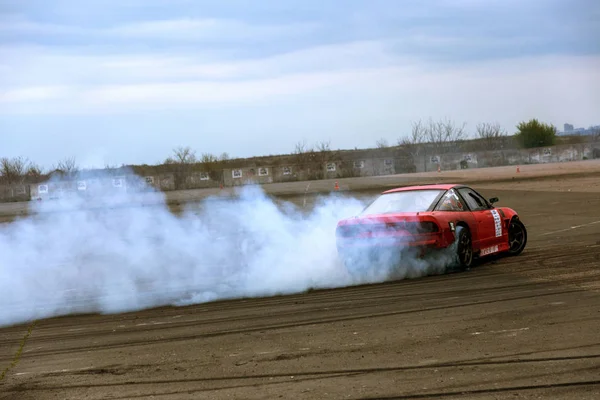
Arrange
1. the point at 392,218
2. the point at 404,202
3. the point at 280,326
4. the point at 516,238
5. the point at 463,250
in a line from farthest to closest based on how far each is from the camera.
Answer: the point at 516,238 < the point at 404,202 < the point at 463,250 < the point at 392,218 < the point at 280,326

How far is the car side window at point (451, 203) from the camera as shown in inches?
438

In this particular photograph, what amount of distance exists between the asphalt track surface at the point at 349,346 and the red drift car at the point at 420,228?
569 mm

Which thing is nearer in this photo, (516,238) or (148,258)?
(516,238)

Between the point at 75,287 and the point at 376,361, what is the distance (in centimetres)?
783

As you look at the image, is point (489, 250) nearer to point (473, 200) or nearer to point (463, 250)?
point (473, 200)

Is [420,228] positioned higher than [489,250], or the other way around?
[420,228]

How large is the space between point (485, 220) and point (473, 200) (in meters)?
0.44

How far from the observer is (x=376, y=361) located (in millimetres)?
5969

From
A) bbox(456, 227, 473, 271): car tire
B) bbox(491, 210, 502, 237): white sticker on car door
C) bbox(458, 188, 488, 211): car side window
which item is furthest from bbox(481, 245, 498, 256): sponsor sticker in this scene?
bbox(458, 188, 488, 211): car side window

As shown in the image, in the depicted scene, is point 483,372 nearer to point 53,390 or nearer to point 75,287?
point 53,390

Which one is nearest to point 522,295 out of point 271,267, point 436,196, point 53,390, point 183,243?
point 436,196

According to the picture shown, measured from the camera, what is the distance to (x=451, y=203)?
37.2ft

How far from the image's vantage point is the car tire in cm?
1084

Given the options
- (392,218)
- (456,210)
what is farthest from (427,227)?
(456,210)
